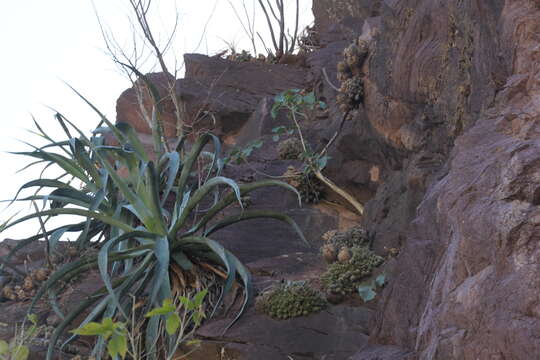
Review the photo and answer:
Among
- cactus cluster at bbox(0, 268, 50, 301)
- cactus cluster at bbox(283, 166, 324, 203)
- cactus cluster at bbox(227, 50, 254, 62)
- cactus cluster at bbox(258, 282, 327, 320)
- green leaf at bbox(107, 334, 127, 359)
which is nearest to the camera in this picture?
green leaf at bbox(107, 334, 127, 359)

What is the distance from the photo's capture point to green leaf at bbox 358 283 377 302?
493cm

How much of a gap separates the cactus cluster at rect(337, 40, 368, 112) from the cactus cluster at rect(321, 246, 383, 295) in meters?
1.80

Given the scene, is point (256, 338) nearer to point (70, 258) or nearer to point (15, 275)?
point (70, 258)

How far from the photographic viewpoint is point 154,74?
410 inches

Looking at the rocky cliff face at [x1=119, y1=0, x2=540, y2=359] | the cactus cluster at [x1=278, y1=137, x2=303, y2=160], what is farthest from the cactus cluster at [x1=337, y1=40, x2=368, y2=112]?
the cactus cluster at [x1=278, y1=137, x2=303, y2=160]

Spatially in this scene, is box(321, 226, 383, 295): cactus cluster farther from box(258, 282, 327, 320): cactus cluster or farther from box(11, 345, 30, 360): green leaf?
box(11, 345, 30, 360): green leaf

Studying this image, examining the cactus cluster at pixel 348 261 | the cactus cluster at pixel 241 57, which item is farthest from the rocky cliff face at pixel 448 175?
the cactus cluster at pixel 241 57

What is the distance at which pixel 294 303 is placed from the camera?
5188 mm

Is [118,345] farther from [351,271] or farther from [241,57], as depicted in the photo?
[241,57]

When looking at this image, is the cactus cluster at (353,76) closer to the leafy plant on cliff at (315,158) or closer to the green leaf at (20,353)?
the leafy plant on cliff at (315,158)

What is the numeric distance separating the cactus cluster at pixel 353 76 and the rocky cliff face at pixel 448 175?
0.06m

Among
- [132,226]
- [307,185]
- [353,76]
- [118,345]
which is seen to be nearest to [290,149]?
[307,185]

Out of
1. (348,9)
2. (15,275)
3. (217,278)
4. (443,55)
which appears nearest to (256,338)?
(217,278)

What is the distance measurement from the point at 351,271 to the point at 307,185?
6.92ft
